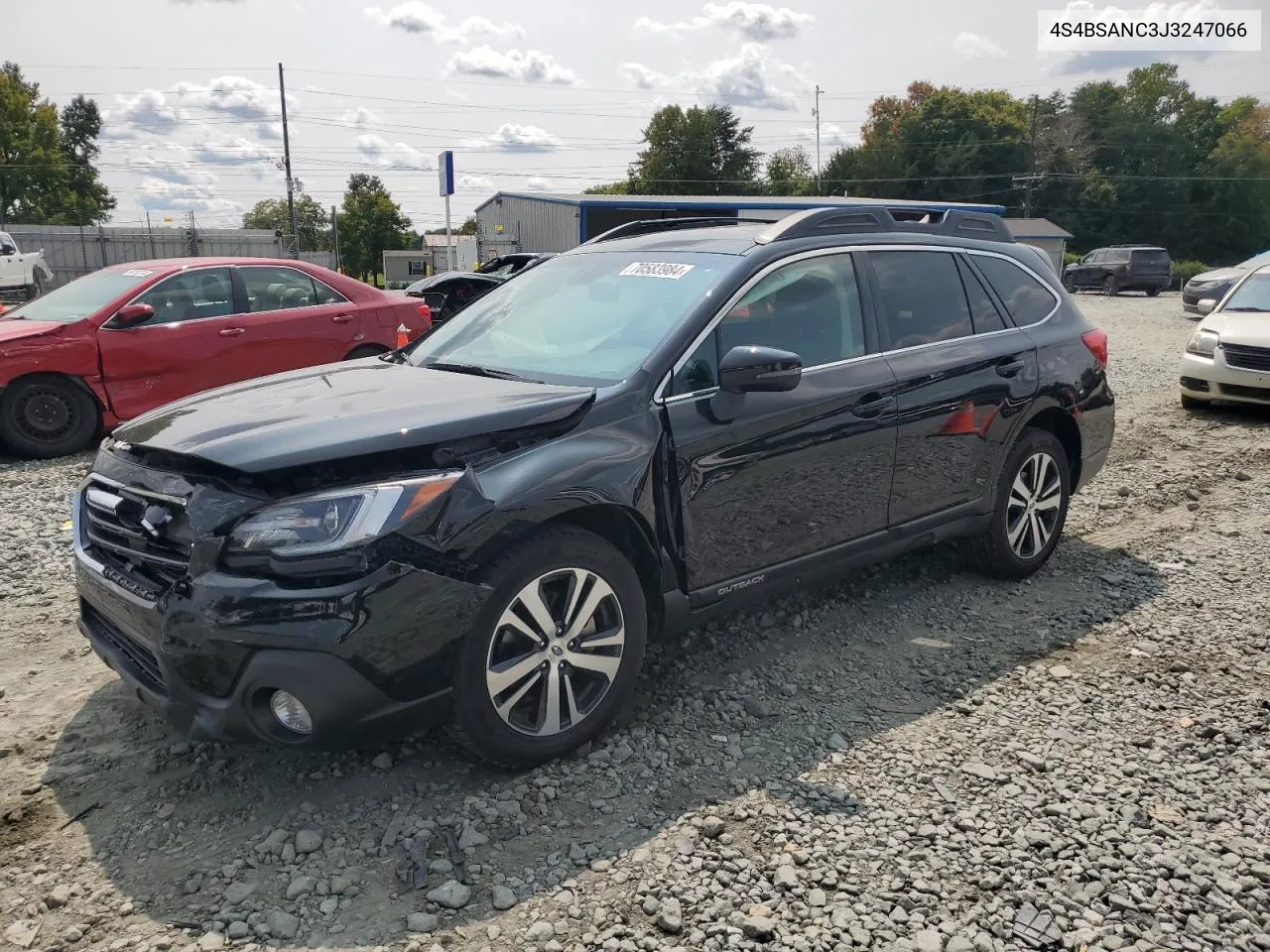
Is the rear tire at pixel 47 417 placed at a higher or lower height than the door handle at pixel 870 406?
lower

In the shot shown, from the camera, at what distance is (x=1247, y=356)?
10.0 metres

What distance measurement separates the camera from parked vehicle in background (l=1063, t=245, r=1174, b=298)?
3609 cm

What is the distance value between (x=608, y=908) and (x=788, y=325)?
2352 millimetres

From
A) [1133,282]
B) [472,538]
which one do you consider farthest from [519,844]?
[1133,282]

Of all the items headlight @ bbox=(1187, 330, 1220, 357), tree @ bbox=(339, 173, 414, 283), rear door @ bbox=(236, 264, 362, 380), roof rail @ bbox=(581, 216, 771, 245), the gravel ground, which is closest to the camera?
the gravel ground

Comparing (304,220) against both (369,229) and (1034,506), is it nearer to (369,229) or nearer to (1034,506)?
(369,229)

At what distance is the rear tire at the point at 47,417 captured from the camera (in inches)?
313

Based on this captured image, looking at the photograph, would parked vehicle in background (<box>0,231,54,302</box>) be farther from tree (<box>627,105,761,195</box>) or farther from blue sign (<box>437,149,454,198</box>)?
tree (<box>627,105,761,195</box>)

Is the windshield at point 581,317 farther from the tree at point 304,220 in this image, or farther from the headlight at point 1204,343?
the tree at point 304,220

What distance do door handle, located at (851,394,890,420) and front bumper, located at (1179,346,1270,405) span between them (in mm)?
7649

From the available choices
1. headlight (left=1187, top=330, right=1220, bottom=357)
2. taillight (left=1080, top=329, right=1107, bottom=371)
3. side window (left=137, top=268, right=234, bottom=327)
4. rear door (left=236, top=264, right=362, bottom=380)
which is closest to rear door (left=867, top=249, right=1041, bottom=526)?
taillight (left=1080, top=329, right=1107, bottom=371)

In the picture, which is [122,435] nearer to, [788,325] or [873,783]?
[788,325]

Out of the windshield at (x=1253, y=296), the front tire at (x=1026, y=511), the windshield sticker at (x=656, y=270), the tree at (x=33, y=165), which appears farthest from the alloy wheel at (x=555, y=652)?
the tree at (x=33, y=165)

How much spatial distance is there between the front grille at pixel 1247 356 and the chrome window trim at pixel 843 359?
19.1ft
